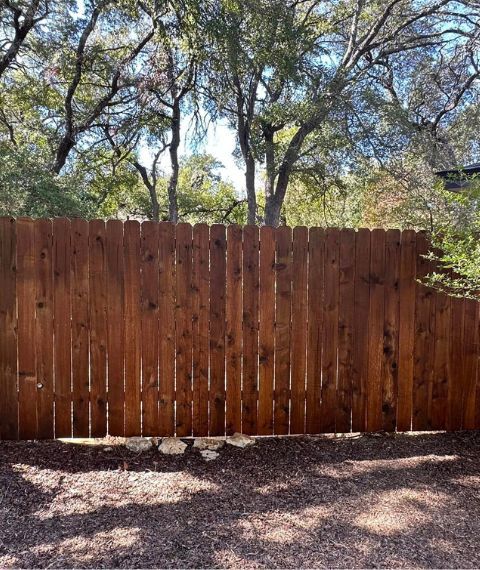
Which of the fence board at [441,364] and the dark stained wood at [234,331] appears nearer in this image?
the dark stained wood at [234,331]

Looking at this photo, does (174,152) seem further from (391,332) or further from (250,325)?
(391,332)

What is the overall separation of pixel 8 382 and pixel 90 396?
1.75ft

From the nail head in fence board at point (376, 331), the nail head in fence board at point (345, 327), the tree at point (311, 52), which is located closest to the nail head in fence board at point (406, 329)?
the nail head in fence board at point (376, 331)

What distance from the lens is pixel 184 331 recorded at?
313 centimetres

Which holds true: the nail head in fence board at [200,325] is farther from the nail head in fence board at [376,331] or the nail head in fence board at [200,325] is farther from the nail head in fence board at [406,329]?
the nail head in fence board at [406,329]

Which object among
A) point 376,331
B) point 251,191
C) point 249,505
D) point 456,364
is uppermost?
point 251,191

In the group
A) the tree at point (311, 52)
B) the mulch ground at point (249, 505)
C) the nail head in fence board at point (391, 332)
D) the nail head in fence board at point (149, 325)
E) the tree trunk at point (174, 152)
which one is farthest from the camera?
the tree trunk at point (174, 152)

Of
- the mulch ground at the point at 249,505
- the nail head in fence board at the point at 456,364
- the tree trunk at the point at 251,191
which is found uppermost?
the tree trunk at the point at 251,191

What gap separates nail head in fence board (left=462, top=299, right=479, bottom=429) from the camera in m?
3.37

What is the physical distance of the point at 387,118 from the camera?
8344mm

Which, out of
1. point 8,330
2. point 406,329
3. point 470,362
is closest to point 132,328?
point 8,330

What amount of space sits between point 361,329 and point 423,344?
0.49 m

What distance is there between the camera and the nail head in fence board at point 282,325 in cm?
318

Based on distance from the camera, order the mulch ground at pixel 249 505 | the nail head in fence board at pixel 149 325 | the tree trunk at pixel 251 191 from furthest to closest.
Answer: the tree trunk at pixel 251 191 < the nail head in fence board at pixel 149 325 < the mulch ground at pixel 249 505
